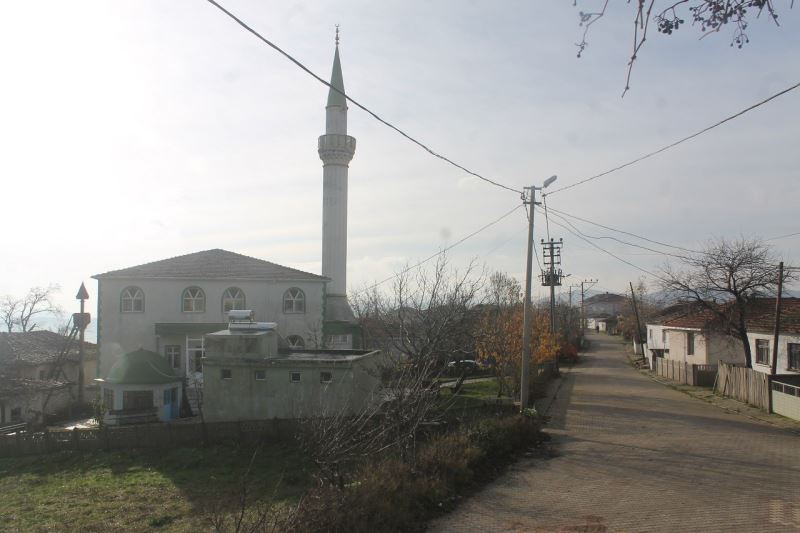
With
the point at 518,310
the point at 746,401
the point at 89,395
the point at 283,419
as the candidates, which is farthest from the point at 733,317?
the point at 89,395

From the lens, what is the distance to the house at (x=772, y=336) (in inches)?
950

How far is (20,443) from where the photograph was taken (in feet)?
71.9

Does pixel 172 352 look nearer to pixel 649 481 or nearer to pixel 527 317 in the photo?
pixel 527 317

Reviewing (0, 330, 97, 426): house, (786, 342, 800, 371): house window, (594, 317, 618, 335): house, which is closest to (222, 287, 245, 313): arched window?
(0, 330, 97, 426): house

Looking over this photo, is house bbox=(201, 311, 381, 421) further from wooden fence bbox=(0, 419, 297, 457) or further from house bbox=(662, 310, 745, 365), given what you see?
house bbox=(662, 310, 745, 365)

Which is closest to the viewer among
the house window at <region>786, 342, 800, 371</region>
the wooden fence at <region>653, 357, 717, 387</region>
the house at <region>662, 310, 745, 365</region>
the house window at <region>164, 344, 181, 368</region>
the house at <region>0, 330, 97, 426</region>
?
the house window at <region>786, 342, 800, 371</region>

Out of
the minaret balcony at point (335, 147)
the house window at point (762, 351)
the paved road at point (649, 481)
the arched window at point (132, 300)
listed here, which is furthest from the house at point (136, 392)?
the house window at point (762, 351)

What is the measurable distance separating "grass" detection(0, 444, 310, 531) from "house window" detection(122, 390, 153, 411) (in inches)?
176

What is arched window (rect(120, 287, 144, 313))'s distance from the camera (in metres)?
31.7

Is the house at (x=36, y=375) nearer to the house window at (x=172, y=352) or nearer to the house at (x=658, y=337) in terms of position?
the house window at (x=172, y=352)

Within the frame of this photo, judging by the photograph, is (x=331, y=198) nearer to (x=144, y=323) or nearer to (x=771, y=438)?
(x=144, y=323)

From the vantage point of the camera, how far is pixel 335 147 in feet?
125

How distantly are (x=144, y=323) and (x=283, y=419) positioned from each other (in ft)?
45.8

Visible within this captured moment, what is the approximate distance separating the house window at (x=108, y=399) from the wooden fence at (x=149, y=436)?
4.11 meters
